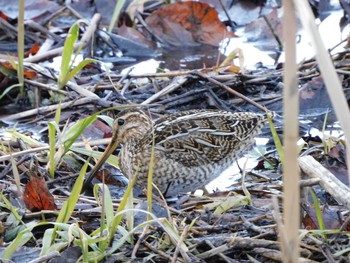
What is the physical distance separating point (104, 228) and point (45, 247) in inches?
9.1

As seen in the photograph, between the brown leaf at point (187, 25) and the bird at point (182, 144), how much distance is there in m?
2.46

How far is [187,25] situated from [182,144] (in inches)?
114

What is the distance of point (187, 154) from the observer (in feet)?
15.2

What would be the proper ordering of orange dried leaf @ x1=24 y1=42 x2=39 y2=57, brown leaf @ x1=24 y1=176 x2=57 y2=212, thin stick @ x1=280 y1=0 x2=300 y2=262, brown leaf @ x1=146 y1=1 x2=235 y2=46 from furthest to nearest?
brown leaf @ x1=146 y1=1 x2=235 y2=46 < orange dried leaf @ x1=24 y1=42 x2=39 y2=57 < brown leaf @ x1=24 y1=176 x2=57 y2=212 < thin stick @ x1=280 y1=0 x2=300 y2=262

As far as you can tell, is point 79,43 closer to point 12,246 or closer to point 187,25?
point 187,25

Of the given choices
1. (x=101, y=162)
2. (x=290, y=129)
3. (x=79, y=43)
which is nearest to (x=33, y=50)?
(x=79, y=43)

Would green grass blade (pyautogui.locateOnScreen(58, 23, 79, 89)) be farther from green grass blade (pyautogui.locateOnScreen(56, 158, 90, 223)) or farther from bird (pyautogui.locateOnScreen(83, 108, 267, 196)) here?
green grass blade (pyautogui.locateOnScreen(56, 158, 90, 223))

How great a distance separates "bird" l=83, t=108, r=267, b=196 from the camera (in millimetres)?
4559

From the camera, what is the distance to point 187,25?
741cm

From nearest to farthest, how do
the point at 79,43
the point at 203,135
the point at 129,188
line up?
the point at 129,188
the point at 203,135
the point at 79,43

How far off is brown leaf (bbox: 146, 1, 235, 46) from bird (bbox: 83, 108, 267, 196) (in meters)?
2.46

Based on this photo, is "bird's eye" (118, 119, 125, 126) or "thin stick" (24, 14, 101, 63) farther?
"thin stick" (24, 14, 101, 63)

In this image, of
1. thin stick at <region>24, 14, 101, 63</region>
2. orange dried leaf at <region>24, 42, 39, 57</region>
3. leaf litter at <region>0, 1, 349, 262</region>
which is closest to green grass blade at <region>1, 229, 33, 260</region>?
leaf litter at <region>0, 1, 349, 262</region>

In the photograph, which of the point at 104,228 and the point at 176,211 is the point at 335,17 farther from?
the point at 104,228
